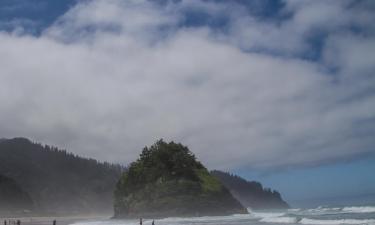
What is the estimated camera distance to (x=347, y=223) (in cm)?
5572

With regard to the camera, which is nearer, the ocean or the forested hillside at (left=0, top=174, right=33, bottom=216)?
the ocean

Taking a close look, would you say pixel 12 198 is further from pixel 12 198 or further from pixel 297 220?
pixel 297 220

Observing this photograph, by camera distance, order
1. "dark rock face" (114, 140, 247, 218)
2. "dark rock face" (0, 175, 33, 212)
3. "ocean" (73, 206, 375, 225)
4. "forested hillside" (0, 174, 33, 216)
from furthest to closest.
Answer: "dark rock face" (0, 175, 33, 212) → "forested hillside" (0, 174, 33, 216) → "dark rock face" (114, 140, 247, 218) → "ocean" (73, 206, 375, 225)

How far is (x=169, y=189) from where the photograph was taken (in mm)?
97250

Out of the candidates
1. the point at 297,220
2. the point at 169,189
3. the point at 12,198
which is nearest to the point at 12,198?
the point at 12,198

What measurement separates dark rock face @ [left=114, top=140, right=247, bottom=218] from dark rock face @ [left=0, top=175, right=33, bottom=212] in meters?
87.8

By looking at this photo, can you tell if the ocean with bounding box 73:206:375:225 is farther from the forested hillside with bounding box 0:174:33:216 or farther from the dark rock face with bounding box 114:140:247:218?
the forested hillside with bounding box 0:174:33:216

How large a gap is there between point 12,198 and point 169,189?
107430 mm

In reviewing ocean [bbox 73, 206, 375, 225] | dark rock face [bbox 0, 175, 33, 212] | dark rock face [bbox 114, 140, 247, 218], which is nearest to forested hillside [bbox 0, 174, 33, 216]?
dark rock face [bbox 0, 175, 33, 212]

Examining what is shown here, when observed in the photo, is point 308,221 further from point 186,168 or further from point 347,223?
point 186,168

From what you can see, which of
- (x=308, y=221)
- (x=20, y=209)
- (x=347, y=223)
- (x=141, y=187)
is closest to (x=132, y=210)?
(x=141, y=187)

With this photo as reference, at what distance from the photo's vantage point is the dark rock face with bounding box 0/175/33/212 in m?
182

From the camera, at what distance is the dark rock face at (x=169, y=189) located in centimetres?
9512

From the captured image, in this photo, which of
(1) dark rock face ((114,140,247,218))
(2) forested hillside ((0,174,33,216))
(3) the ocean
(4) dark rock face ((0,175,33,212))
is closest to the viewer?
(3) the ocean
